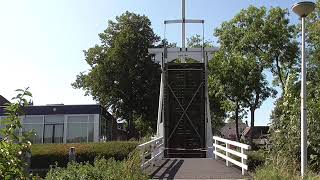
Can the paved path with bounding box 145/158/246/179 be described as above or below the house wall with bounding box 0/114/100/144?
below

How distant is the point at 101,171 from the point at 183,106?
1610cm

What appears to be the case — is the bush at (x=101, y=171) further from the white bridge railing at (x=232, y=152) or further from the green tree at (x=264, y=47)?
the green tree at (x=264, y=47)

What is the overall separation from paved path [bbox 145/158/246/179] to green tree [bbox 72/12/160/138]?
1378 inches

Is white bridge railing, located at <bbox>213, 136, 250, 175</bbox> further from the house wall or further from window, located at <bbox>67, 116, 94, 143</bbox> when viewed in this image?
window, located at <bbox>67, 116, 94, 143</bbox>

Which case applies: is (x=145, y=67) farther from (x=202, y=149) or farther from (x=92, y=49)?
(x=202, y=149)

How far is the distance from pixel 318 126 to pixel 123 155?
13.1m

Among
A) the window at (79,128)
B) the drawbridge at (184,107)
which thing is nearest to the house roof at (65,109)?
the window at (79,128)

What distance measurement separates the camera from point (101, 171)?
41.5 ft

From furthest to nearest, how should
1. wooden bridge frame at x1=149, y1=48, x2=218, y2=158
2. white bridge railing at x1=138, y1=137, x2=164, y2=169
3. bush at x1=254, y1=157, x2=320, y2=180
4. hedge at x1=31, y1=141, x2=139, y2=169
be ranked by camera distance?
hedge at x1=31, y1=141, x2=139, y2=169 < wooden bridge frame at x1=149, y1=48, x2=218, y2=158 < white bridge railing at x1=138, y1=137, x2=164, y2=169 < bush at x1=254, y1=157, x2=320, y2=180

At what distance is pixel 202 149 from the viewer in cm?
2700

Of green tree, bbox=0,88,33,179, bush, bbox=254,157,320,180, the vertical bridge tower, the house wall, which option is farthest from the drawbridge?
the house wall

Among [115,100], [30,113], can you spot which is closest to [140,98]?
[115,100]

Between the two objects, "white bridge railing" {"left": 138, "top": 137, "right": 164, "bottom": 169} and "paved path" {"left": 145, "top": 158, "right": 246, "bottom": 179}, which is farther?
"white bridge railing" {"left": 138, "top": 137, "right": 164, "bottom": 169}

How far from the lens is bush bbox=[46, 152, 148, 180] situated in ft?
38.5
